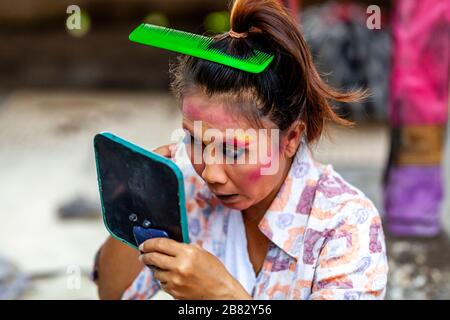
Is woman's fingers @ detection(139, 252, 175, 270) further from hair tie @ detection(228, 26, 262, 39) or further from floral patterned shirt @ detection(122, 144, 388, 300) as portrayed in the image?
hair tie @ detection(228, 26, 262, 39)

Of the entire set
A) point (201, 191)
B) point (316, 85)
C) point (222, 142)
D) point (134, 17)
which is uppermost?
point (134, 17)

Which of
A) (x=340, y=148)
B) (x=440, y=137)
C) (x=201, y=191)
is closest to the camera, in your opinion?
(x=201, y=191)

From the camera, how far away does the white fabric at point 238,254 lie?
1915 mm

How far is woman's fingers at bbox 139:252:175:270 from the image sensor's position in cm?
157

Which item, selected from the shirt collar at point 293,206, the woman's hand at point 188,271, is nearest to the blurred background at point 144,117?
the shirt collar at point 293,206

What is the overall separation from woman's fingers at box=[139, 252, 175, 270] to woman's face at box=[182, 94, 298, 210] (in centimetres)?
19

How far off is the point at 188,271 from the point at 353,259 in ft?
1.23

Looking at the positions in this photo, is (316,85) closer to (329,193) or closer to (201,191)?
(329,193)

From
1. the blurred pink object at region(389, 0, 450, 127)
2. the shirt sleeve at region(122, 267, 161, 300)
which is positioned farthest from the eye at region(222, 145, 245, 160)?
the blurred pink object at region(389, 0, 450, 127)

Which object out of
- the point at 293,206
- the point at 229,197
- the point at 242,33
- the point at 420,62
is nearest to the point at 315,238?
the point at 293,206
